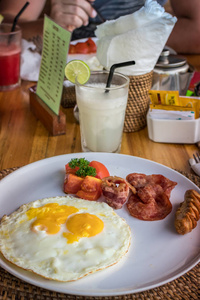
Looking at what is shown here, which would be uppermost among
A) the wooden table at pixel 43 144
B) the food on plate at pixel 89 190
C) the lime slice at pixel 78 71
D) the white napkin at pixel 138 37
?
the white napkin at pixel 138 37

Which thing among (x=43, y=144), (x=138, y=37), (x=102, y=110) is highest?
(x=138, y=37)

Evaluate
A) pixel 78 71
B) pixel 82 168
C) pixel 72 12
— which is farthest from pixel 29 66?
pixel 82 168

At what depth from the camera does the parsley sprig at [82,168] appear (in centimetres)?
168

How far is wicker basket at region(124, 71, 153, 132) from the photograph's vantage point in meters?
2.16

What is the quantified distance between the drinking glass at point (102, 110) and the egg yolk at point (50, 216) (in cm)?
64

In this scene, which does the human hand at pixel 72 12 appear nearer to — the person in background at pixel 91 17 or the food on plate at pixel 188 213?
the person in background at pixel 91 17

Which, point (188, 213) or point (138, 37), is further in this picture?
point (138, 37)

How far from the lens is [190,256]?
1.31 metres

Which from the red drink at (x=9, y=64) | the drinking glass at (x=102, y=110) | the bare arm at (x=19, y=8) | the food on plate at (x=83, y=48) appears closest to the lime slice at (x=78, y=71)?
the drinking glass at (x=102, y=110)

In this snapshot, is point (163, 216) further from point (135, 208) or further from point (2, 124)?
point (2, 124)

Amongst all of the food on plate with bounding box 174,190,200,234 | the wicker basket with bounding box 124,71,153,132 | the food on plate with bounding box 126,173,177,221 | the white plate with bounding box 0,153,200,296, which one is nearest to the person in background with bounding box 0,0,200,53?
the wicker basket with bounding box 124,71,153,132

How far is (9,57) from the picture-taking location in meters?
2.76

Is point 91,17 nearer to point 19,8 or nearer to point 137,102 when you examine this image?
point 19,8

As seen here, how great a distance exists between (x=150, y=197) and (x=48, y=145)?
2.82 feet
